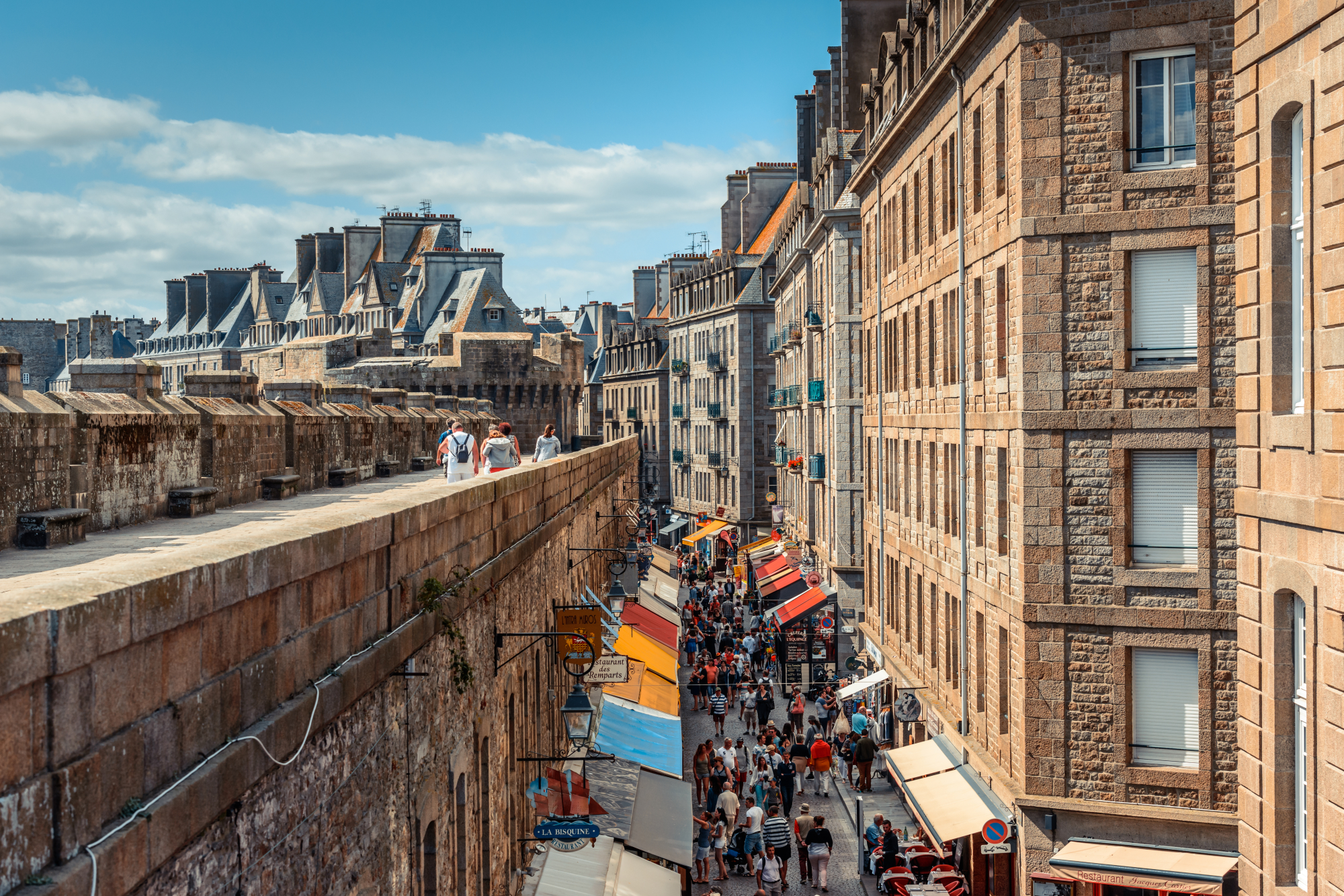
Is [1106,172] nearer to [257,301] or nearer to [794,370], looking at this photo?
[794,370]

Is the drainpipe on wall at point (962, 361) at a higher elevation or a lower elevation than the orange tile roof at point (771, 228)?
lower

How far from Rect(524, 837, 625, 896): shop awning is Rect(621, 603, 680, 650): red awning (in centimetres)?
1131

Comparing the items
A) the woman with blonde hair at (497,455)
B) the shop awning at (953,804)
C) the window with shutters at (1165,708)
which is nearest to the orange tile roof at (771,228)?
the shop awning at (953,804)

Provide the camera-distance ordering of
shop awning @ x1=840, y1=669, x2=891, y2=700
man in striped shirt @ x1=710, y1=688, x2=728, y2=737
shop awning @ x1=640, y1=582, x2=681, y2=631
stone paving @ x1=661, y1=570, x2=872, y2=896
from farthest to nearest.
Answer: shop awning @ x1=640, y1=582, x2=681, y2=631 → man in striped shirt @ x1=710, y1=688, x2=728, y2=737 → shop awning @ x1=840, y1=669, x2=891, y2=700 → stone paving @ x1=661, y1=570, x2=872, y2=896

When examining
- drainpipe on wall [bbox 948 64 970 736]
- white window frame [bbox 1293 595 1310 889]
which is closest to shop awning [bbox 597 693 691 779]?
drainpipe on wall [bbox 948 64 970 736]

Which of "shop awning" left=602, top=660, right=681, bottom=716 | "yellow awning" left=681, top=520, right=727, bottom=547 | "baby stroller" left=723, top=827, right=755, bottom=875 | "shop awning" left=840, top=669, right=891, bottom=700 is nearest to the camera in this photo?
"baby stroller" left=723, top=827, right=755, bottom=875

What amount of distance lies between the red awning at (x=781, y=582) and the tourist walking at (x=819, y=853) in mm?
20555

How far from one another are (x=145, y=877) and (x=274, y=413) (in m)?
9.78

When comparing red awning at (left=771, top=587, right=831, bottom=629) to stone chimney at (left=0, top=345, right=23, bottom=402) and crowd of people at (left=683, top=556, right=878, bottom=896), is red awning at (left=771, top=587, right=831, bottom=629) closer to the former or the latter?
crowd of people at (left=683, top=556, right=878, bottom=896)

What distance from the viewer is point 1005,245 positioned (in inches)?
645

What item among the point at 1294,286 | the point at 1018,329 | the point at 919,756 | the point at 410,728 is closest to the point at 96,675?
the point at 410,728

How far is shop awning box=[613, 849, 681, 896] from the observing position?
13.1 m

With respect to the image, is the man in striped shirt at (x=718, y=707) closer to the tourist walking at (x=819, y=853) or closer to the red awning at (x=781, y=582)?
the tourist walking at (x=819, y=853)

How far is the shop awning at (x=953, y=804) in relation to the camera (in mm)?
16422
